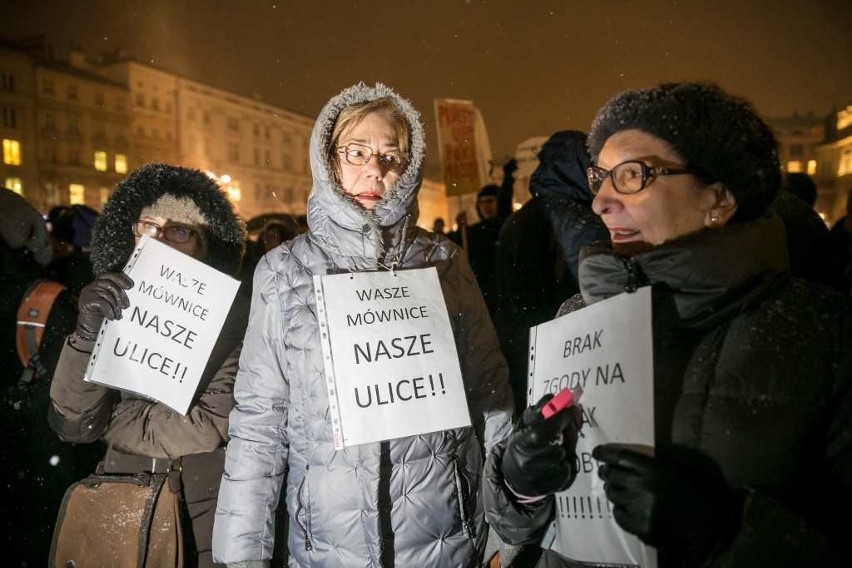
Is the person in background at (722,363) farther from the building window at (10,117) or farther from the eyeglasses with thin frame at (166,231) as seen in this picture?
the building window at (10,117)

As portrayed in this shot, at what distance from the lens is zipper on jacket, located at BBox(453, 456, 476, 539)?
7.22ft

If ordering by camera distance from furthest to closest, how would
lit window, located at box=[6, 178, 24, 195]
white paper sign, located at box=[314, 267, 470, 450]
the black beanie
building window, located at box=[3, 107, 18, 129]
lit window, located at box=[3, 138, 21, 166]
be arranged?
1. lit window, located at box=[6, 178, 24, 195]
2. lit window, located at box=[3, 138, 21, 166]
3. building window, located at box=[3, 107, 18, 129]
4. white paper sign, located at box=[314, 267, 470, 450]
5. the black beanie

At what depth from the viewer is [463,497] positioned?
2223mm

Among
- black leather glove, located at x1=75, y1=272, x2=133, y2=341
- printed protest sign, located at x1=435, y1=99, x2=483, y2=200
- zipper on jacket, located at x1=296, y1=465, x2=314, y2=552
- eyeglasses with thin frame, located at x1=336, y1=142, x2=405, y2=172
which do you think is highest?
printed protest sign, located at x1=435, y1=99, x2=483, y2=200

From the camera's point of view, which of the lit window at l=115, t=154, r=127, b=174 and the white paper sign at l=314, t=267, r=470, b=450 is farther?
the lit window at l=115, t=154, r=127, b=174

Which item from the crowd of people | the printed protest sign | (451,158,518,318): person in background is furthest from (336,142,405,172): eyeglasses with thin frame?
the printed protest sign

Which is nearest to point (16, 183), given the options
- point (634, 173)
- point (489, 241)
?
point (489, 241)

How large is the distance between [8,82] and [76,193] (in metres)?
11.1

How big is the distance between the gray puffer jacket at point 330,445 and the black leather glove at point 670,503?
0.91m

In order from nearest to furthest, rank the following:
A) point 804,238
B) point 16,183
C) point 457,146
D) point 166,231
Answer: point 166,231, point 804,238, point 457,146, point 16,183

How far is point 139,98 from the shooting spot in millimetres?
62969

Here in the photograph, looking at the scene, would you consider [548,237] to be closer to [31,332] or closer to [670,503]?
[670,503]

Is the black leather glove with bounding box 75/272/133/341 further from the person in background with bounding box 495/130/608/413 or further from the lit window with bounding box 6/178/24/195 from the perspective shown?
the lit window with bounding box 6/178/24/195

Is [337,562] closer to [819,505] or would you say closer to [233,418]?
[233,418]
